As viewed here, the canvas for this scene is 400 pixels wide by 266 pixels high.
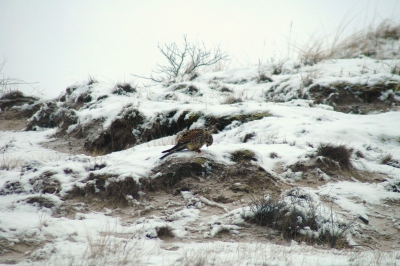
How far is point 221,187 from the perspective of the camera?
4.66 meters

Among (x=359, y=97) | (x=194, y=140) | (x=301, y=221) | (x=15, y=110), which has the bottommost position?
(x=301, y=221)

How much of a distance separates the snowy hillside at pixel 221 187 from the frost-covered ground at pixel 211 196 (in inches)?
0.7

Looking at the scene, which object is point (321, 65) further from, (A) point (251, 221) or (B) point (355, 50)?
(A) point (251, 221)

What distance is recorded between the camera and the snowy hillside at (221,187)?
120 inches

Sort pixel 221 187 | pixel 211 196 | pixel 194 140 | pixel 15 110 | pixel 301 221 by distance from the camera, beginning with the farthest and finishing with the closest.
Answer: pixel 15 110
pixel 194 140
pixel 221 187
pixel 211 196
pixel 301 221

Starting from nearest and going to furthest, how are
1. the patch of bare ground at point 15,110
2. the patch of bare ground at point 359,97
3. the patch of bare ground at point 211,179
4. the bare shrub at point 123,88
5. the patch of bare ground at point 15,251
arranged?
the patch of bare ground at point 15,251 → the patch of bare ground at point 211,179 → the patch of bare ground at point 359,97 → the bare shrub at point 123,88 → the patch of bare ground at point 15,110

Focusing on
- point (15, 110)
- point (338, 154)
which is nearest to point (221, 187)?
point (338, 154)

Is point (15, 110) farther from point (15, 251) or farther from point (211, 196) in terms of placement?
point (15, 251)

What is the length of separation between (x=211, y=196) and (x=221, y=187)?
26cm

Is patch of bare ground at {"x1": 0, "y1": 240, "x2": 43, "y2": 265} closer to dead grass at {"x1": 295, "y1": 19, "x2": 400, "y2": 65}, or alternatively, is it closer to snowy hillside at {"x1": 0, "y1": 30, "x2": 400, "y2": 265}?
snowy hillside at {"x1": 0, "y1": 30, "x2": 400, "y2": 265}

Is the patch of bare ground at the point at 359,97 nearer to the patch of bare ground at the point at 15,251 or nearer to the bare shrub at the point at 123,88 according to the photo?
the bare shrub at the point at 123,88

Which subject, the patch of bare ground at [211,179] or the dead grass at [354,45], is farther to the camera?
the dead grass at [354,45]

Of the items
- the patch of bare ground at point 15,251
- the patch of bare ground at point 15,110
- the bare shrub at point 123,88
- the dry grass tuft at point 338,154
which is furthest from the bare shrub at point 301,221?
the patch of bare ground at point 15,110

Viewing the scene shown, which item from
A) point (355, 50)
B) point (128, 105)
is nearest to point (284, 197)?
point (128, 105)
